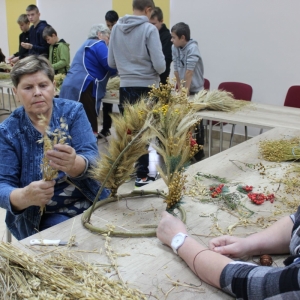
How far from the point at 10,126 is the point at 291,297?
1.27 m

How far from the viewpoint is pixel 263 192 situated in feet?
5.48

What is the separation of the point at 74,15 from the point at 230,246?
22.1 ft

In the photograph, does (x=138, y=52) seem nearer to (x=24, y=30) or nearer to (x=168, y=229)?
(x=168, y=229)

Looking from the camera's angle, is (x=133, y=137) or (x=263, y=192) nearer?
(x=133, y=137)

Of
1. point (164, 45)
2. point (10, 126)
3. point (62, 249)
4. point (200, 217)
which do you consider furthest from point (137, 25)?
point (62, 249)

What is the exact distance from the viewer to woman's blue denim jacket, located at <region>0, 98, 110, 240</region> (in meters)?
1.59

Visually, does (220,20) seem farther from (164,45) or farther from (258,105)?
(258,105)

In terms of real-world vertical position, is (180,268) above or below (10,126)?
below

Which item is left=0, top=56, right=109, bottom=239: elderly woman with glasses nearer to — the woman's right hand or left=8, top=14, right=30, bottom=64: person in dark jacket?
the woman's right hand

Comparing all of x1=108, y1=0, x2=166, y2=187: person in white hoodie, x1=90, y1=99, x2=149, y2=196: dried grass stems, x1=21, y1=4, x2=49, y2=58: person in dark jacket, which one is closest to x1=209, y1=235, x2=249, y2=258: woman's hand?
x1=90, y1=99, x2=149, y2=196: dried grass stems

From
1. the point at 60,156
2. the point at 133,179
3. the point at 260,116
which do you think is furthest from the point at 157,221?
the point at 133,179

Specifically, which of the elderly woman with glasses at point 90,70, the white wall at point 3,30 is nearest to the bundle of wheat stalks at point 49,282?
the elderly woman with glasses at point 90,70

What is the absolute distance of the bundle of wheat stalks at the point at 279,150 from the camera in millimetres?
2061

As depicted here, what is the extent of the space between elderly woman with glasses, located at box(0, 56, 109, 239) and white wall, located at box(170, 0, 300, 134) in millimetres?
3719
